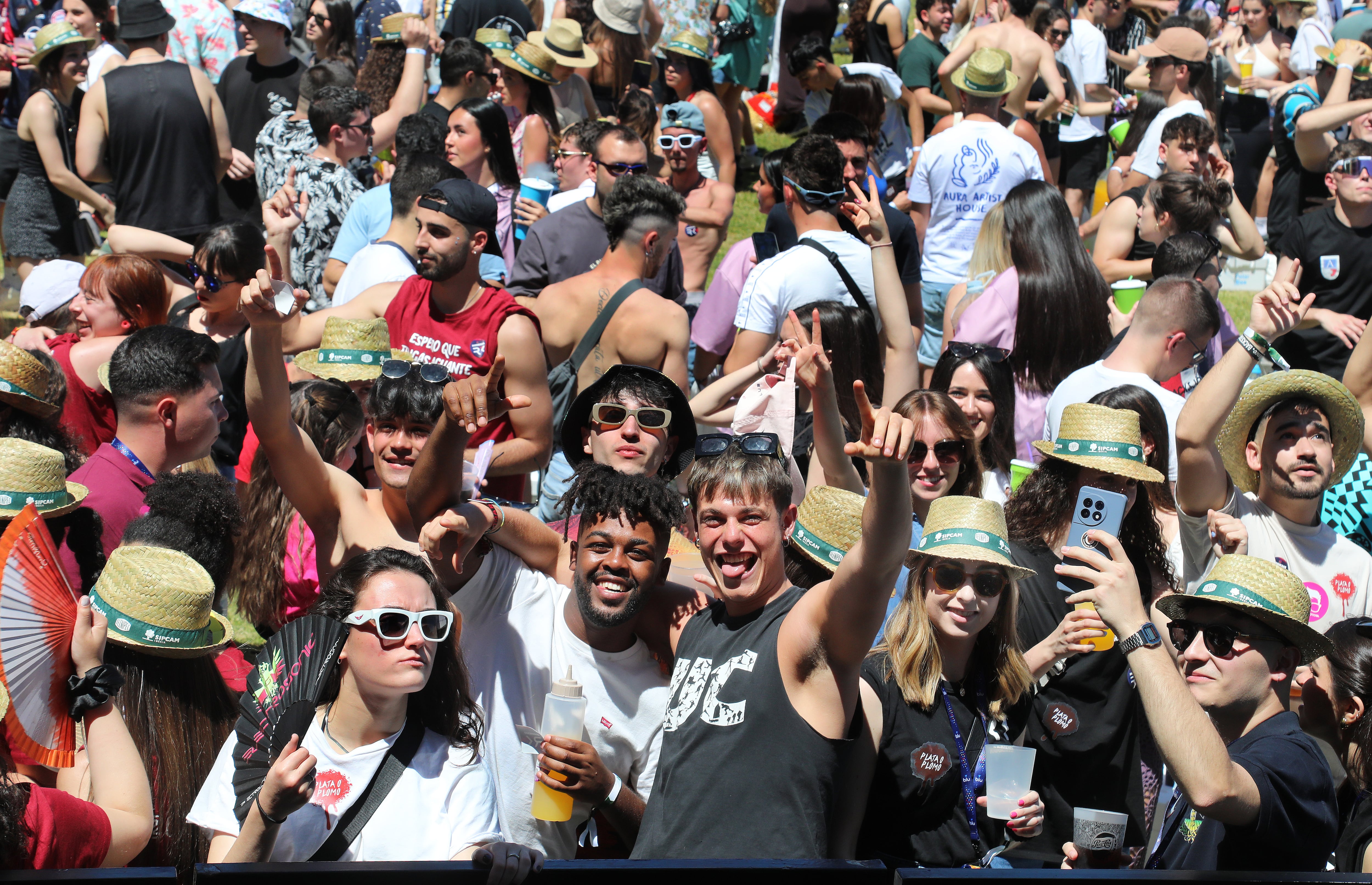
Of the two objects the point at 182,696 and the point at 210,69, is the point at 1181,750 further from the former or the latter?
the point at 210,69

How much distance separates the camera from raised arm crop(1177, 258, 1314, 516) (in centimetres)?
382

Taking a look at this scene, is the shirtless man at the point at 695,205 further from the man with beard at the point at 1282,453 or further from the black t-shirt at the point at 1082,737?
the black t-shirt at the point at 1082,737

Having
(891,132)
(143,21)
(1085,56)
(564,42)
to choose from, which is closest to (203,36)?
(143,21)

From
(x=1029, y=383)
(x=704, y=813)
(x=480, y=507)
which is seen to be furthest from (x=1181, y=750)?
(x=1029, y=383)

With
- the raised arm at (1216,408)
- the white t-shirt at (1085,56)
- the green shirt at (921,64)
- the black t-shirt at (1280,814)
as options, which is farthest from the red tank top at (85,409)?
the white t-shirt at (1085,56)

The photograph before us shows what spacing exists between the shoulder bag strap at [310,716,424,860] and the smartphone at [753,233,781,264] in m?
3.32

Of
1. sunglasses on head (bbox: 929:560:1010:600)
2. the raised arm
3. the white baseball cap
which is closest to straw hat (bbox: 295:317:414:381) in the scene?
the white baseball cap

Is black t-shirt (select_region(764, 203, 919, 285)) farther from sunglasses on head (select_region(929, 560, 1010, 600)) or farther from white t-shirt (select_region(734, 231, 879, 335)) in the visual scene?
sunglasses on head (select_region(929, 560, 1010, 600))

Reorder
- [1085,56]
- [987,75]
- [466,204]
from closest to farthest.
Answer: [466,204] < [987,75] < [1085,56]

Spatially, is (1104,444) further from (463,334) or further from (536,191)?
(536,191)

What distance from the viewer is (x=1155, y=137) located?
788 cm

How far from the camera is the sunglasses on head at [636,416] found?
397cm

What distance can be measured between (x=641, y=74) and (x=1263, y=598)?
9.29m

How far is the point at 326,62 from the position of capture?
775cm
